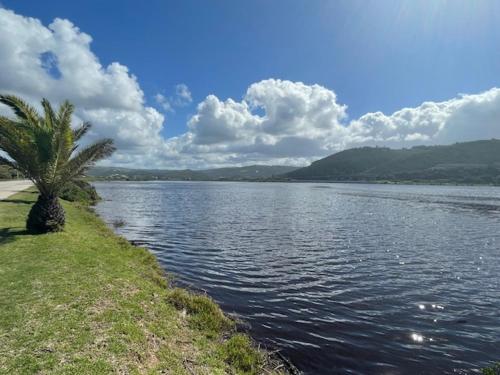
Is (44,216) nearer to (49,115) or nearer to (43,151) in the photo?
(43,151)

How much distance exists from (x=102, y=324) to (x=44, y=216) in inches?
523

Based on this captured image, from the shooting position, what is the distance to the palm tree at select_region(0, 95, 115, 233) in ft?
60.4

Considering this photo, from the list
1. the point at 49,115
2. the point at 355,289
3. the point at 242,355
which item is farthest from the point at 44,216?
the point at 355,289

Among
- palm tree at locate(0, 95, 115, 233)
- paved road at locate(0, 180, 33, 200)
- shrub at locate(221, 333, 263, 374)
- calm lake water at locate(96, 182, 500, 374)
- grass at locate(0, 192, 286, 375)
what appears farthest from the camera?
paved road at locate(0, 180, 33, 200)

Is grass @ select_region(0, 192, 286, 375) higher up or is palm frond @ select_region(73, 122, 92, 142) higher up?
palm frond @ select_region(73, 122, 92, 142)

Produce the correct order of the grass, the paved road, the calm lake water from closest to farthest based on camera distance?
the grass → the calm lake water → the paved road

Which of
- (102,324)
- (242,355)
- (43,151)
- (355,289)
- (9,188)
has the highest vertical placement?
(43,151)

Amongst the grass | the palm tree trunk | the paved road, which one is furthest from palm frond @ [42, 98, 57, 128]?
the paved road

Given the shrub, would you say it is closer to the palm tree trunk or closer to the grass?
the grass

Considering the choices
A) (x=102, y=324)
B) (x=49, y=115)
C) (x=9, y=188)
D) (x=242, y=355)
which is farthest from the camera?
(x=9, y=188)

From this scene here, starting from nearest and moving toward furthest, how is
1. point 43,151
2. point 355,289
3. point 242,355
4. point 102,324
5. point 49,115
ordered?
point 102,324 < point 242,355 < point 355,289 < point 43,151 < point 49,115

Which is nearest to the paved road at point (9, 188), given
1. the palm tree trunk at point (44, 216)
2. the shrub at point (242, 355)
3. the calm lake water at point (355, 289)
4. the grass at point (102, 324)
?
the calm lake water at point (355, 289)

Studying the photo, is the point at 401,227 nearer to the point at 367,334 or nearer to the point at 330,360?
the point at 367,334

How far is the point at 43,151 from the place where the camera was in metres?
18.6
